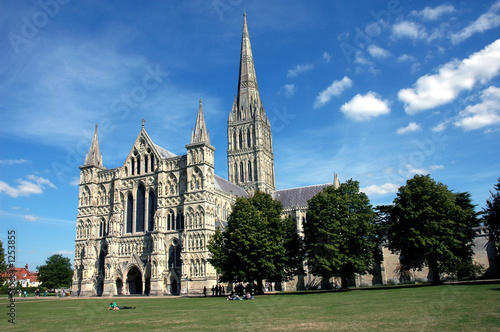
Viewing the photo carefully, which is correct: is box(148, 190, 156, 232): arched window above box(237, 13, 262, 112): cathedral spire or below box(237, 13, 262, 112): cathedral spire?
below

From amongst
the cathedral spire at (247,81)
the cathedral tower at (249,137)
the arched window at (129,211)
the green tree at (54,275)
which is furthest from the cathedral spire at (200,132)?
the green tree at (54,275)

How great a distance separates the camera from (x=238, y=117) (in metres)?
86.1

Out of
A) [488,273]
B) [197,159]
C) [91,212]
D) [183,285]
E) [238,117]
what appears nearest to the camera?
[488,273]

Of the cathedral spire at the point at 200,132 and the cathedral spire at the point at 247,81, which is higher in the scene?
the cathedral spire at the point at 247,81

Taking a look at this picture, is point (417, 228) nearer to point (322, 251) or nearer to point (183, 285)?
point (322, 251)

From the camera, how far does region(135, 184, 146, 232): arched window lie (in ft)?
196

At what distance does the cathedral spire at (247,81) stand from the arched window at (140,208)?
32.8m

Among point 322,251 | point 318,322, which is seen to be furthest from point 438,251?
point 318,322

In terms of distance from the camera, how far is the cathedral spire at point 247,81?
86394mm

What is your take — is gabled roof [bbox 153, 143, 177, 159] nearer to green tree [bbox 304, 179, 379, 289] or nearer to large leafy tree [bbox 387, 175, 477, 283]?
green tree [bbox 304, 179, 379, 289]

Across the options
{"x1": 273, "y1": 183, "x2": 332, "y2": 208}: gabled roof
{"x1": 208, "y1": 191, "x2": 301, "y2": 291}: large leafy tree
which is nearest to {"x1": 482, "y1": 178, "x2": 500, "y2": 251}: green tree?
{"x1": 208, "y1": 191, "x2": 301, "y2": 291}: large leafy tree

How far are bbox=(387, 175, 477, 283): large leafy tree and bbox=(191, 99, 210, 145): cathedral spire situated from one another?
91.1 feet

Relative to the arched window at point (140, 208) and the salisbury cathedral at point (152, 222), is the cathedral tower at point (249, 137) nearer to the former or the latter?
the salisbury cathedral at point (152, 222)

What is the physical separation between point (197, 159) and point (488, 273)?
40803 millimetres
